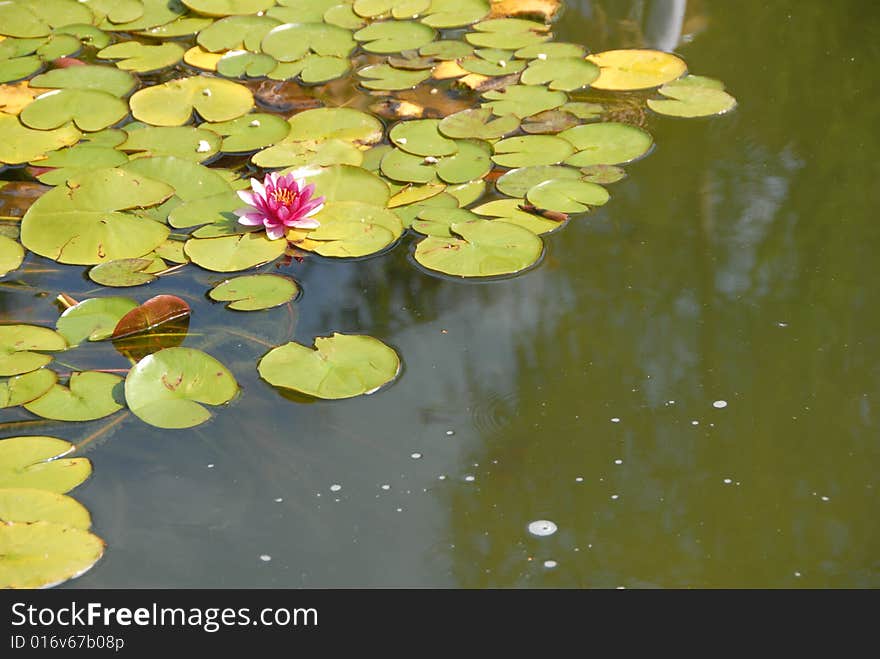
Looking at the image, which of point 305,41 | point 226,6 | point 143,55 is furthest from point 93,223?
point 226,6

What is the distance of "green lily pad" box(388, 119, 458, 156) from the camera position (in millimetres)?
2984

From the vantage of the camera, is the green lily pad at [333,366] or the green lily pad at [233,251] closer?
the green lily pad at [333,366]

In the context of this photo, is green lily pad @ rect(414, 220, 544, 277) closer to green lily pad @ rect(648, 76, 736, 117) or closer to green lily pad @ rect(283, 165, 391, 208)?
green lily pad @ rect(283, 165, 391, 208)

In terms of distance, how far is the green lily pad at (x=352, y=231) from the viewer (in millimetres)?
2588

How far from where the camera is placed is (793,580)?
1712 millimetres

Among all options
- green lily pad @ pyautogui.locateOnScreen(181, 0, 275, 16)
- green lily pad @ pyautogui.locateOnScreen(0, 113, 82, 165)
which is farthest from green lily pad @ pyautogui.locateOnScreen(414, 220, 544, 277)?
green lily pad @ pyautogui.locateOnScreen(181, 0, 275, 16)

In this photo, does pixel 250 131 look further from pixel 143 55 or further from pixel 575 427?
pixel 575 427

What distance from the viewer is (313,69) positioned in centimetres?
349

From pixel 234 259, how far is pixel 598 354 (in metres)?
0.95

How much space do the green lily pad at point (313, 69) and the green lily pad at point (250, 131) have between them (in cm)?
34

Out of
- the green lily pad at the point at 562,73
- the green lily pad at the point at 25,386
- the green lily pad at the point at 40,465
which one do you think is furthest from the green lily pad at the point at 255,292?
the green lily pad at the point at 562,73

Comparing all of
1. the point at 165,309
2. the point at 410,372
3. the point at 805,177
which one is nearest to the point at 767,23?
the point at 805,177

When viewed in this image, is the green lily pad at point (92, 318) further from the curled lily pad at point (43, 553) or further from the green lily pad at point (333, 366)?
the curled lily pad at point (43, 553)
